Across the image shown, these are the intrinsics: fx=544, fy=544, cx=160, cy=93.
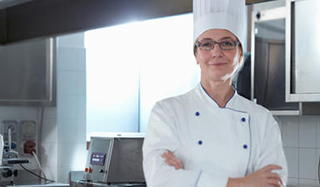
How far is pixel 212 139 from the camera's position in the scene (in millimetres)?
1634

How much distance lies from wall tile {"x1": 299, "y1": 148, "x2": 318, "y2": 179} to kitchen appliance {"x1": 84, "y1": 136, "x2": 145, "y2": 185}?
3.96 ft

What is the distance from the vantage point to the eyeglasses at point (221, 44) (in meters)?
1.63

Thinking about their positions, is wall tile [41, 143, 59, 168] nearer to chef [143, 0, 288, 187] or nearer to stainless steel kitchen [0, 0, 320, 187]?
stainless steel kitchen [0, 0, 320, 187]

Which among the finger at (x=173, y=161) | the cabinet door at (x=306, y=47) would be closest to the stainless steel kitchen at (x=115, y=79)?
the cabinet door at (x=306, y=47)

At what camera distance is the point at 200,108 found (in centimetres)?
167

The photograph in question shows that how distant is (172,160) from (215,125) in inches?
7.1

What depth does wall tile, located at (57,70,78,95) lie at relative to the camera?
4.87m

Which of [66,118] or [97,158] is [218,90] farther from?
[66,118]

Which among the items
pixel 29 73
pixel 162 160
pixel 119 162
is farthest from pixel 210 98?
pixel 29 73

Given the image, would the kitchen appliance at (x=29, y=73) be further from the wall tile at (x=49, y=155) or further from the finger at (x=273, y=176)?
the finger at (x=273, y=176)

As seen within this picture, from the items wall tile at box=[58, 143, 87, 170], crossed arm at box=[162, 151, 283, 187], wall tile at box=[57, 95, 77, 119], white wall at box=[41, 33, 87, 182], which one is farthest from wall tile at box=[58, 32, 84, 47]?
crossed arm at box=[162, 151, 283, 187]

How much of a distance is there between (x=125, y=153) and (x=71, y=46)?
1.38 metres

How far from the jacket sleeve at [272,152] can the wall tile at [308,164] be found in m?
2.50

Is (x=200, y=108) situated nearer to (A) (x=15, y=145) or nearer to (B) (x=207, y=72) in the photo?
(B) (x=207, y=72)
